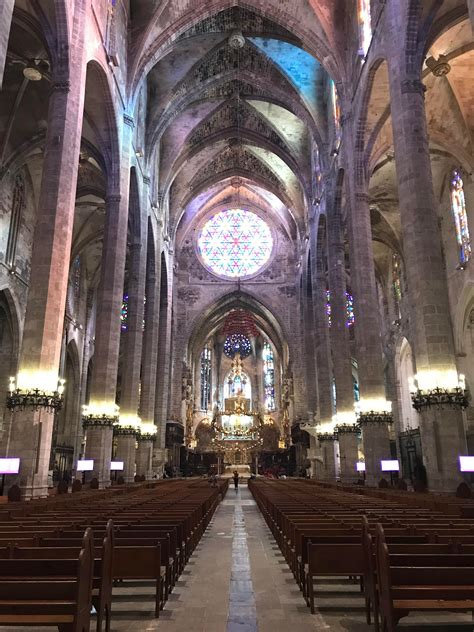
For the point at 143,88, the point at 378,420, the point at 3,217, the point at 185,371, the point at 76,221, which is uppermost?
the point at 143,88

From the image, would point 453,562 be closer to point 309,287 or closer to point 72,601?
point 72,601

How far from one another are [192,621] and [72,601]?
6.46ft

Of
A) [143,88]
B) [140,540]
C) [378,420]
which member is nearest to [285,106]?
[143,88]

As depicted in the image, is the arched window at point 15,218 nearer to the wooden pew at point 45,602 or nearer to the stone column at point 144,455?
the stone column at point 144,455

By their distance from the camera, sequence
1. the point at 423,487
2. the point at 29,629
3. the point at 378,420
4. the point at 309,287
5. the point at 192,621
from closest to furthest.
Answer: the point at 29,629 < the point at 192,621 < the point at 423,487 < the point at 378,420 < the point at 309,287

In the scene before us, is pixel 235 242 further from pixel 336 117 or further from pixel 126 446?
pixel 126 446

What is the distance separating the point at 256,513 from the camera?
685 inches

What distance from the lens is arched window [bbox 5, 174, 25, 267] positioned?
25.2 metres

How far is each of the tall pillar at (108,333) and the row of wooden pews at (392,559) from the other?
1336cm

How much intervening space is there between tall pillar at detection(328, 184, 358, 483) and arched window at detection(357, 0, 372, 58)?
24.9ft

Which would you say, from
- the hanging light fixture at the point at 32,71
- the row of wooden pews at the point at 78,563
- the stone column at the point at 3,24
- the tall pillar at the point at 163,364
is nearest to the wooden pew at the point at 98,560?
the row of wooden pews at the point at 78,563

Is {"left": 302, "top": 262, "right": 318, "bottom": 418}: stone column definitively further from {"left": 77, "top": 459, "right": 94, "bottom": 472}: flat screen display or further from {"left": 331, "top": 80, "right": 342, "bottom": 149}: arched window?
{"left": 77, "top": 459, "right": 94, "bottom": 472}: flat screen display

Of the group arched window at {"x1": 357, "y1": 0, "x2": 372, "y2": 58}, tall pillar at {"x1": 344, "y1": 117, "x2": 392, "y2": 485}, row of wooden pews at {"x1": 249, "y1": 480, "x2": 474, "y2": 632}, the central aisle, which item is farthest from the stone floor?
arched window at {"x1": 357, "y1": 0, "x2": 372, "y2": 58}

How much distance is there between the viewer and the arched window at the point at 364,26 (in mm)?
20125
